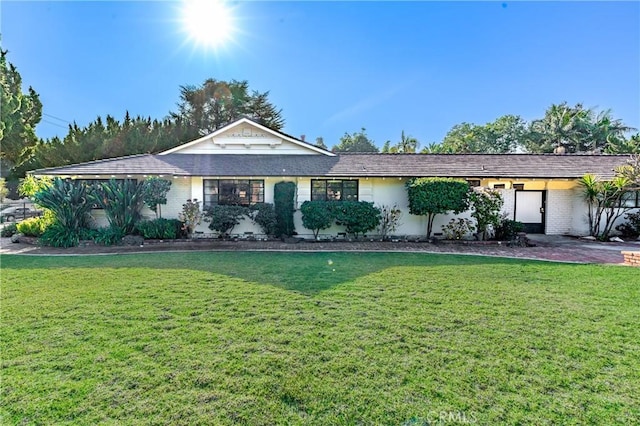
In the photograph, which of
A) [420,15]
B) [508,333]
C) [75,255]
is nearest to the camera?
[508,333]

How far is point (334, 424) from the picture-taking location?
9.01 feet

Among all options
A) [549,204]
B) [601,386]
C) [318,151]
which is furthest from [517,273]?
[318,151]

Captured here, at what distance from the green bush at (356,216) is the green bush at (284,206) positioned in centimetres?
208

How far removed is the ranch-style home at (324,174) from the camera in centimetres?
1404

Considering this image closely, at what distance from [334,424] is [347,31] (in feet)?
50.4

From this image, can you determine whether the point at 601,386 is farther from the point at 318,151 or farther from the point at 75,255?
the point at 318,151

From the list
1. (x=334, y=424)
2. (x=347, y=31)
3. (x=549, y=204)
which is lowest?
(x=334, y=424)

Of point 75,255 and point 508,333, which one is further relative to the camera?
point 75,255

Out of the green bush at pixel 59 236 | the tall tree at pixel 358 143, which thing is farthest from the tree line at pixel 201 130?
the tall tree at pixel 358 143

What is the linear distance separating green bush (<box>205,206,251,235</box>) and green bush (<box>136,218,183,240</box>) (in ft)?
5.17

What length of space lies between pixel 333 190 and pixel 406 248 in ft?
14.8

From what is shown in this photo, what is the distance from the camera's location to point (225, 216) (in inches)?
523

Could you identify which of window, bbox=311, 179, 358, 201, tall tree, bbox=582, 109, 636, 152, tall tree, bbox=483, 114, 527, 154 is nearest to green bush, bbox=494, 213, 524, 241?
window, bbox=311, 179, 358, 201

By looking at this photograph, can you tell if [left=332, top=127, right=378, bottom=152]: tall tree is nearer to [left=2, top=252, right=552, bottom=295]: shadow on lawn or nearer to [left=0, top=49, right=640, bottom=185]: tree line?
[left=0, top=49, right=640, bottom=185]: tree line
